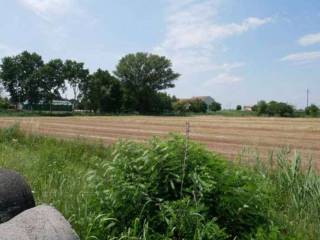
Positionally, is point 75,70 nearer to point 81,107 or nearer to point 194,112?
point 81,107

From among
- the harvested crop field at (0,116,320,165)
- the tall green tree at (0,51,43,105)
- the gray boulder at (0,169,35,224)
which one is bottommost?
the harvested crop field at (0,116,320,165)

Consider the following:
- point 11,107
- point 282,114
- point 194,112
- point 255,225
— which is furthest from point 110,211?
point 194,112

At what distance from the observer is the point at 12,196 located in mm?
4648

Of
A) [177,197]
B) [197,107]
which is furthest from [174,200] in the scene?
[197,107]

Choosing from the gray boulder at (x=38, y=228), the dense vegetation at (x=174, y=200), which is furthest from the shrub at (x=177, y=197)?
the gray boulder at (x=38, y=228)

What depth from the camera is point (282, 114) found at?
74750 mm

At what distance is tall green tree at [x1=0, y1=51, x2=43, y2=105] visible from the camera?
3570 inches

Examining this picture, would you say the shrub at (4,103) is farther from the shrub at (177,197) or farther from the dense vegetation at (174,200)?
the shrub at (177,197)

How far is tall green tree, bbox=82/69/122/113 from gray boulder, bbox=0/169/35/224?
282 ft

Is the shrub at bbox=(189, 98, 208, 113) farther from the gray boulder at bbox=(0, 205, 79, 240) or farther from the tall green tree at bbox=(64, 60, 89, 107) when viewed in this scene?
the gray boulder at bbox=(0, 205, 79, 240)

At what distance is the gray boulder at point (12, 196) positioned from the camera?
4578 mm

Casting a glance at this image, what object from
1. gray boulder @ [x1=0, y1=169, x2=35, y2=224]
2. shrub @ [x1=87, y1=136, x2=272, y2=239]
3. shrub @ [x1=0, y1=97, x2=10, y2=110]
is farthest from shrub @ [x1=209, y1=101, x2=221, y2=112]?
shrub @ [x1=87, y1=136, x2=272, y2=239]

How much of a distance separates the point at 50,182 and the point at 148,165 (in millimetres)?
2458

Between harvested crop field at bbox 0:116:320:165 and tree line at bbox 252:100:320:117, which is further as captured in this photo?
tree line at bbox 252:100:320:117
